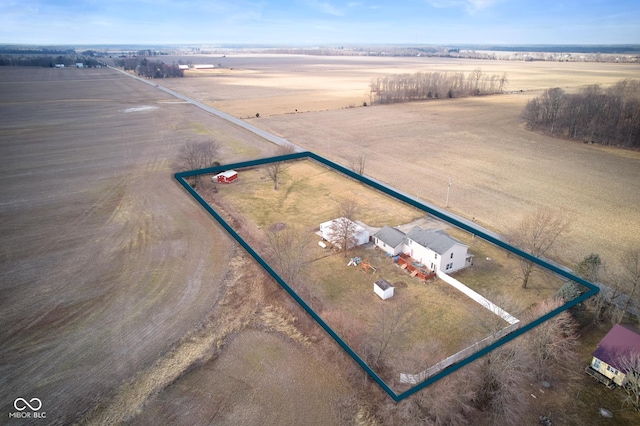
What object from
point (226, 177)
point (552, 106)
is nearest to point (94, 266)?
point (226, 177)

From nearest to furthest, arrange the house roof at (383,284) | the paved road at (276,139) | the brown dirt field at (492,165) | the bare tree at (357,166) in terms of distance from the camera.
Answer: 1. the house roof at (383,284)
2. the paved road at (276,139)
3. the brown dirt field at (492,165)
4. the bare tree at (357,166)

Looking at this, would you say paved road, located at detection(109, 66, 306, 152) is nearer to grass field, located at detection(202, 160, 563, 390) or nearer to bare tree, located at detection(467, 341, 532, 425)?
grass field, located at detection(202, 160, 563, 390)

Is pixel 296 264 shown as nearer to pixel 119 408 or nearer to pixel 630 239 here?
pixel 119 408

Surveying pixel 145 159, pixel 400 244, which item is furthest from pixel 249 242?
pixel 145 159

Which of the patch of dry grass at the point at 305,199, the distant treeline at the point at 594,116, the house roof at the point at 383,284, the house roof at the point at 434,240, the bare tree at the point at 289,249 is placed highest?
the distant treeline at the point at 594,116

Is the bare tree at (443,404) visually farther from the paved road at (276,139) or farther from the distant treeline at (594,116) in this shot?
the distant treeline at (594,116)

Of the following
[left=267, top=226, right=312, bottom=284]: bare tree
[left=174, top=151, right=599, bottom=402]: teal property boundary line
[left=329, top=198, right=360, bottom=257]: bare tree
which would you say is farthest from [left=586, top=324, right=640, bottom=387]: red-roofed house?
[left=267, top=226, right=312, bottom=284]: bare tree

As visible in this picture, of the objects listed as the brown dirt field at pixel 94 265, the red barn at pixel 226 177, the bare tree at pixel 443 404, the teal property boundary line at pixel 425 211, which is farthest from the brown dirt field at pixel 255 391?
the red barn at pixel 226 177

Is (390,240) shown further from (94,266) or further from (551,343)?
(94,266)
